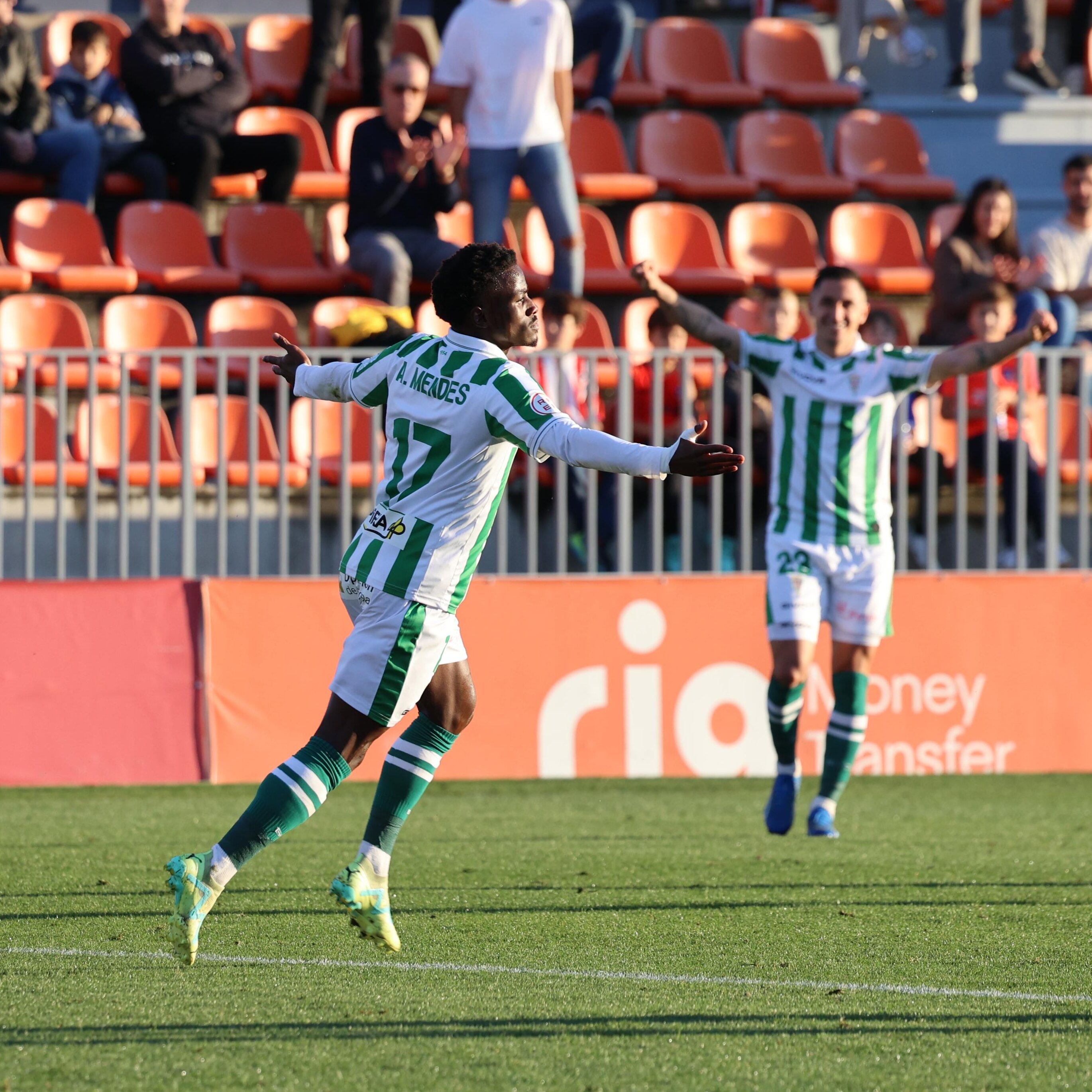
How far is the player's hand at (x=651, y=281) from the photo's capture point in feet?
24.9

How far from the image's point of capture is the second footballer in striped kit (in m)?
7.92

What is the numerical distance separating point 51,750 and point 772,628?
380 centimetres

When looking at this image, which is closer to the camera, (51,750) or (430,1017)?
(430,1017)

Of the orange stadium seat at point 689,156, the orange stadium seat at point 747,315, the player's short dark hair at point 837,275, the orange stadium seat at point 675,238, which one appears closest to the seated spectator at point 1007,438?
the orange stadium seat at point 747,315

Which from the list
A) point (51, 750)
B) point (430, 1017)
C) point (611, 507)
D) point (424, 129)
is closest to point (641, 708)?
point (611, 507)

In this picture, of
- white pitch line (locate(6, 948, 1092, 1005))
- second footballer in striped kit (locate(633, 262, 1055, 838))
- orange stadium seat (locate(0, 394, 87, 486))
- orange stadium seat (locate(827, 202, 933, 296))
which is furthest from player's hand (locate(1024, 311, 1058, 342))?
orange stadium seat (locate(827, 202, 933, 296))

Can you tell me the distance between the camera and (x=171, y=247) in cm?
1324

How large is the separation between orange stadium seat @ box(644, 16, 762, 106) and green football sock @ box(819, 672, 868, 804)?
8.81 meters

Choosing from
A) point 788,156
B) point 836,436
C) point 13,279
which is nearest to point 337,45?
point 13,279

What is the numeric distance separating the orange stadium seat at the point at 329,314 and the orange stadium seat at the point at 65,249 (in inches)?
54.2

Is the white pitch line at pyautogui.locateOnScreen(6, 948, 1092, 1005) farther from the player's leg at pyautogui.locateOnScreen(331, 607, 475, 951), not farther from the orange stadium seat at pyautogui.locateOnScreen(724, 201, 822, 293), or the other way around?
the orange stadium seat at pyautogui.locateOnScreen(724, 201, 822, 293)

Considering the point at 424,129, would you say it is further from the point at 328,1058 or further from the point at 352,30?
the point at 328,1058

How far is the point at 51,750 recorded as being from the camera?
9672 mm

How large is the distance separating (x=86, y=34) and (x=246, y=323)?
2.55 meters
